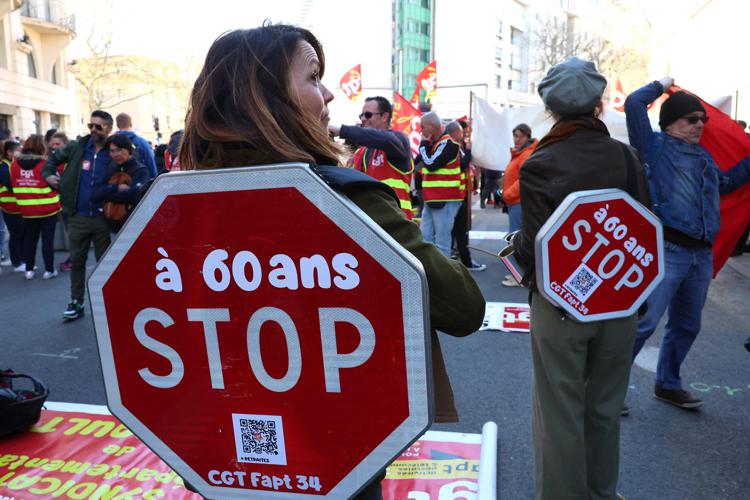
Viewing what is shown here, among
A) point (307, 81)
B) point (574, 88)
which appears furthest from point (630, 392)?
point (307, 81)

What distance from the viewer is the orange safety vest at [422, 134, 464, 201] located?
7.11m

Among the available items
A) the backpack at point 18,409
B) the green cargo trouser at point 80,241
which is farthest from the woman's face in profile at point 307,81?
the green cargo trouser at point 80,241

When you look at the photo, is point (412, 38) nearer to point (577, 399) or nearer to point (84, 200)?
point (84, 200)

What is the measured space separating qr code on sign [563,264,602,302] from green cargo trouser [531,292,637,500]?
4.3 inches

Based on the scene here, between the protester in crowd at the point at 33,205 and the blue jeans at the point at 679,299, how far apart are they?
7478 millimetres

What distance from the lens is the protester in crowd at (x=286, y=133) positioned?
1.10 meters

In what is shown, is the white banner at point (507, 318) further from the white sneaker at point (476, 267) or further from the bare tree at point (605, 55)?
the bare tree at point (605, 55)

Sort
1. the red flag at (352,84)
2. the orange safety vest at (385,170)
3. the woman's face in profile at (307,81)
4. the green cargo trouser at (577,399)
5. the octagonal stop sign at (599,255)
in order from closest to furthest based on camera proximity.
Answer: the woman's face in profile at (307,81)
the octagonal stop sign at (599,255)
the green cargo trouser at (577,399)
the orange safety vest at (385,170)
the red flag at (352,84)

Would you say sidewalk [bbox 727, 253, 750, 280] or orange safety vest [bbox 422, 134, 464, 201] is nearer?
orange safety vest [bbox 422, 134, 464, 201]

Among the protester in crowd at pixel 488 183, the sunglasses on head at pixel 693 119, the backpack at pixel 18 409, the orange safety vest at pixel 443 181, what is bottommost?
the protester in crowd at pixel 488 183

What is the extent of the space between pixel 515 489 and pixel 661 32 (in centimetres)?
2716

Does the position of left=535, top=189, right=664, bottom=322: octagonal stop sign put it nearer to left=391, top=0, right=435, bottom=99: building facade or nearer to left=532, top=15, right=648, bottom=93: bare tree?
→ left=532, top=15, right=648, bottom=93: bare tree

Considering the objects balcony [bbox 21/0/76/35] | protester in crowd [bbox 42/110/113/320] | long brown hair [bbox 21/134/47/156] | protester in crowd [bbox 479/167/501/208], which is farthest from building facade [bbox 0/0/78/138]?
protester in crowd [bbox 42/110/113/320]

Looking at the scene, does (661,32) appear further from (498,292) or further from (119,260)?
(119,260)
